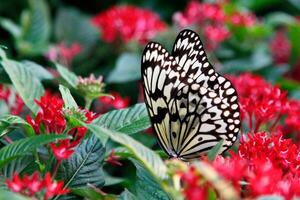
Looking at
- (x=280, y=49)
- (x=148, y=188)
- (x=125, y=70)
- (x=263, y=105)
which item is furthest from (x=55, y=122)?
(x=280, y=49)

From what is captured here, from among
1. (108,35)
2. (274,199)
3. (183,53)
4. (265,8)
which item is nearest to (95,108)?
(108,35)

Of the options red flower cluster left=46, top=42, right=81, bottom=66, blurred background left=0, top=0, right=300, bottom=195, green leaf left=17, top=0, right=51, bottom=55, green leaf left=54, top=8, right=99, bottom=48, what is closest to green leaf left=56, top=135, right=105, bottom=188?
blurred background left=0, top=0, right=300, bottom=195

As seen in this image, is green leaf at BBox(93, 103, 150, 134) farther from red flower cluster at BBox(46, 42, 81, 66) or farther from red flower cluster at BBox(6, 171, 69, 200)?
red flower cluster at BBox(46, 42, 81, 66)

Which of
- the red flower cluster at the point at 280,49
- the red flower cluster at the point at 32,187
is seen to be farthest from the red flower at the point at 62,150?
the red flower cluster at the point at 280,49

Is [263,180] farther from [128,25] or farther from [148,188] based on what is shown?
[128,25]

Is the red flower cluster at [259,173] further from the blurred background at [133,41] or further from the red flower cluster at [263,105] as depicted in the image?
the blurred background at [133,41]
